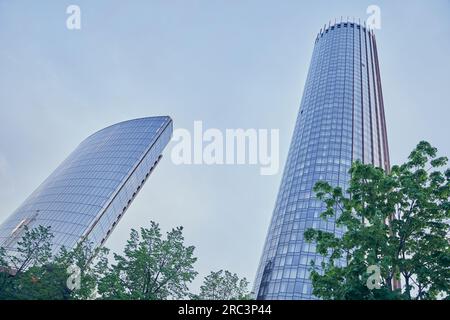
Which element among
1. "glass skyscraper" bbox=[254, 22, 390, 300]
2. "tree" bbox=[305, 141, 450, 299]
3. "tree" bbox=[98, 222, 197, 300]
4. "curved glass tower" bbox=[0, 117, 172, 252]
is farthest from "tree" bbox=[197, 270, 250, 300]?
"curved glass tower" bbox=[0, 117, 172, 252]

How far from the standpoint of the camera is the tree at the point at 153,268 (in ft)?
75.5

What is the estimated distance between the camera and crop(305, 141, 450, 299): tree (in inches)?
611

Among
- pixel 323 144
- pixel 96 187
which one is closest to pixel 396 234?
pixel 323 144

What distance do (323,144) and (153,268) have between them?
88.0 m

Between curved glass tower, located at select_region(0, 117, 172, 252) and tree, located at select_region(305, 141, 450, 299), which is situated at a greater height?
curved glass tower, located at select_region(0, 117, 172, 252)

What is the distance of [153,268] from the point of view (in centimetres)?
2397

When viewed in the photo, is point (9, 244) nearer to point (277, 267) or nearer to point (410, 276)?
point (277, 267)

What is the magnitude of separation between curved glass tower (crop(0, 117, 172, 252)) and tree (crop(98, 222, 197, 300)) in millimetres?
69875

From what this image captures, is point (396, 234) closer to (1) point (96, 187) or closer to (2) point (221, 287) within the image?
(2) point (221, 287)

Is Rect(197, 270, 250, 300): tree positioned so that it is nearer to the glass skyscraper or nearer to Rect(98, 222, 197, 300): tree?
Rect(98, 222, 197, 300): tree

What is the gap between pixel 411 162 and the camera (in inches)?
730

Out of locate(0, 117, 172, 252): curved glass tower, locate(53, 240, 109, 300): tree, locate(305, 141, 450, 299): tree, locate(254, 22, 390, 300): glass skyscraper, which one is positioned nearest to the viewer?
locate(305, 141, 450, 299): tree

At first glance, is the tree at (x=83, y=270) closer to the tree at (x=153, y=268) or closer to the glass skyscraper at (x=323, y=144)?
the tree at (x=153, y=268)
